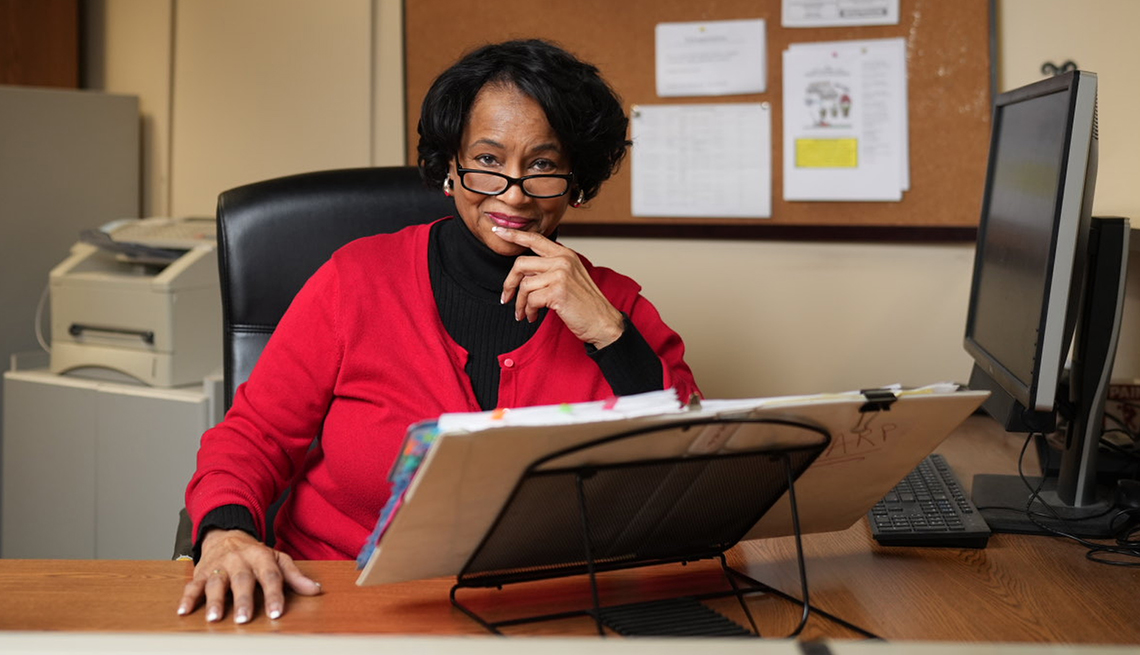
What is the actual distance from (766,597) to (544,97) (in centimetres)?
73

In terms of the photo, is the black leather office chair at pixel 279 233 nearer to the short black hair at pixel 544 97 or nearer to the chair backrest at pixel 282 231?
the chair backrest at pixel 282 231

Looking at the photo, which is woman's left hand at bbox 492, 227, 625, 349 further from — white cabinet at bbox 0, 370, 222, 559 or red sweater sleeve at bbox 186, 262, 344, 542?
white cabinet at bbox 0, 370, 222, 559

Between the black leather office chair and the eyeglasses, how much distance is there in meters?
0.29

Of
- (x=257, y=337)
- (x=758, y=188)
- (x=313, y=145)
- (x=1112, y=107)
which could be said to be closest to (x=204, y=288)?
(x=313, y=145)

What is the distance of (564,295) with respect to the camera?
54.2 inches

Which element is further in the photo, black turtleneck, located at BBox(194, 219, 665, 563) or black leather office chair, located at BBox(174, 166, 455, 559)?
black leather office chair, located at BBox(174, 166, 455, 559)

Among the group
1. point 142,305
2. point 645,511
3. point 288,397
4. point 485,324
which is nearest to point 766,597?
point 645,511

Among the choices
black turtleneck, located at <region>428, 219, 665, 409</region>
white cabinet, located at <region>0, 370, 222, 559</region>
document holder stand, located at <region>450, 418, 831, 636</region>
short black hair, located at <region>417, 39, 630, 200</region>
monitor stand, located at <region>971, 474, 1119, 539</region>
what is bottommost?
white cabinet, located at <region>0, 370, 222, 559</region>

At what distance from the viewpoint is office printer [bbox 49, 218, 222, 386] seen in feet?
8.38

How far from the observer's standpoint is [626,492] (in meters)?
0.98

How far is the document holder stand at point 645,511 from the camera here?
94 cm

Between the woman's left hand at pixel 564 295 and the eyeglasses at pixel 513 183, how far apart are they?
0.09m

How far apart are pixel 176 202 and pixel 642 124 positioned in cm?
149

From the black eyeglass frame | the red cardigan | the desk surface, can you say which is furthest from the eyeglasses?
the desk surface
